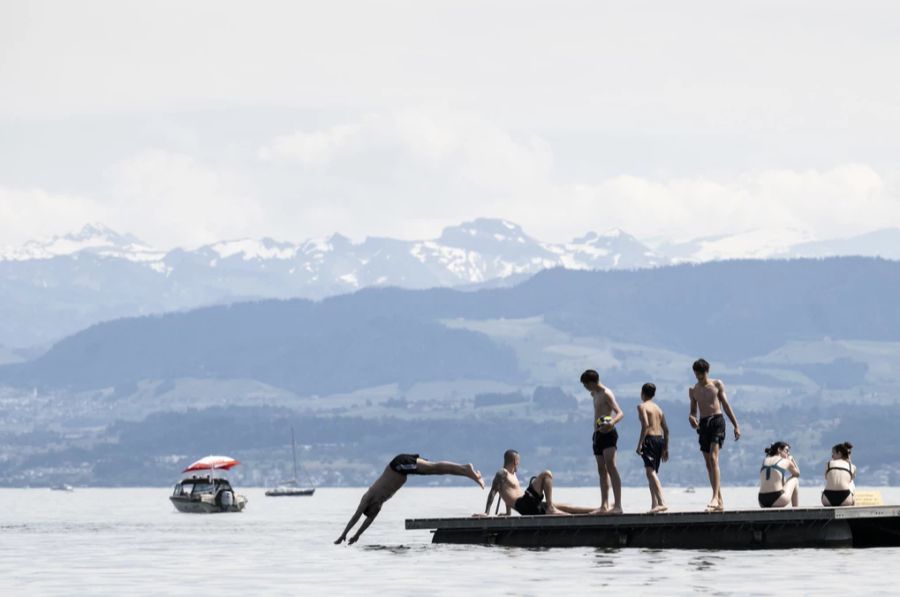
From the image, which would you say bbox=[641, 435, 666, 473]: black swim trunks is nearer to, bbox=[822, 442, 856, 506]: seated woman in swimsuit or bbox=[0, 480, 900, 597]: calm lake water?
bbox=[0, 480, 900, 597]: calm lake water

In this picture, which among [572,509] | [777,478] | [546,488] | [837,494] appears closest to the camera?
[837,494]

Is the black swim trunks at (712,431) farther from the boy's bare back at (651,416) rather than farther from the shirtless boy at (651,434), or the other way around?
the boy's bare back at (651,416)

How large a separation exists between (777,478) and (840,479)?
1.69 m

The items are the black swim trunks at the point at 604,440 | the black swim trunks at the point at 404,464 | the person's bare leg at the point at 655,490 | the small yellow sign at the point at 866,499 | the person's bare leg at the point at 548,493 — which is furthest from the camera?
the black swim trunks at the point at 404,464

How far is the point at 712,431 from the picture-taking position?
1827 inches

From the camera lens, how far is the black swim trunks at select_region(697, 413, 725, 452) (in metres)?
46.4

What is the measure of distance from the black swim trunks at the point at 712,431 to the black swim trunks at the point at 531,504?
8.71 m

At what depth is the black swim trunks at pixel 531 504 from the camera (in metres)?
54.5

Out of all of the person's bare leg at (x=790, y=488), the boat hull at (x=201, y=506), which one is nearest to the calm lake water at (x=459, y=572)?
the person's bare leg at (x=790, y=488)

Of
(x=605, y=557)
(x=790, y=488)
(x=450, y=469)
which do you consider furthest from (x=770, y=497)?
(x=450, y=469)

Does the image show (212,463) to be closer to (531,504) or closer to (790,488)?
(531,504)

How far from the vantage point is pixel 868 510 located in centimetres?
4847

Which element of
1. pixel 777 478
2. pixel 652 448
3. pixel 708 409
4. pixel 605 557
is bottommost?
pixel 605 557

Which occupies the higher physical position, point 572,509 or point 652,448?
point 652,448
